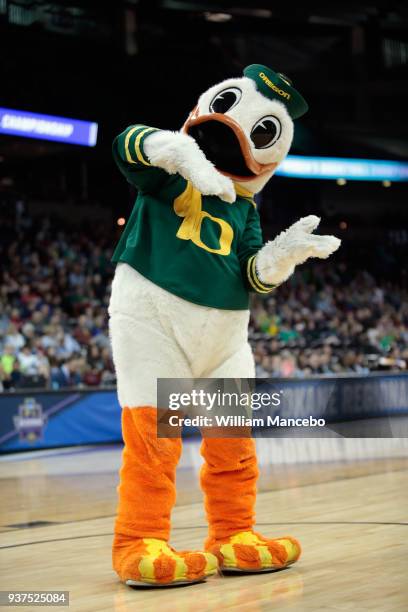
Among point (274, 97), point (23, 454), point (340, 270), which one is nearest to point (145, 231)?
point (274, 97)

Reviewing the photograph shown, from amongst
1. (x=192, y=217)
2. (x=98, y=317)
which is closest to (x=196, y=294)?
(x=192, y=217)

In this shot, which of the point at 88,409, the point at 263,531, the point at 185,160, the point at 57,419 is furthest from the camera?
the point at 88,409

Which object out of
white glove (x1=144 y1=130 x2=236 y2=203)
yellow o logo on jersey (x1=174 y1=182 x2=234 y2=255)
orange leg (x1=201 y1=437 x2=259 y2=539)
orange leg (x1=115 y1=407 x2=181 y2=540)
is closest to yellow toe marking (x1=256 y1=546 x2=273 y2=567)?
orange leg (x1=201 y1=437 x2=259 y2=539)

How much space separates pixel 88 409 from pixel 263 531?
6.58 m

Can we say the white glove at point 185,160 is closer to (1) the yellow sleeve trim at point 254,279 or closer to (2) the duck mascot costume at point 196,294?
(2) the duck mascot costume at point 196,294

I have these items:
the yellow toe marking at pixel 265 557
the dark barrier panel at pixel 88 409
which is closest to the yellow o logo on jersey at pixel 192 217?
the yellow toe marking at pixel 265 557

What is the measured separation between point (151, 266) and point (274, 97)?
945 mm

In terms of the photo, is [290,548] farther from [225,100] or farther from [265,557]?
[225,100]

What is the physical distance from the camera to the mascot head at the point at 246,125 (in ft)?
13.9

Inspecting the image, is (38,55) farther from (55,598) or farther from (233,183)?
(55,598)

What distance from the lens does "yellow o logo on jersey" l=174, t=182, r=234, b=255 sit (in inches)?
161

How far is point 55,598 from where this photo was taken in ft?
11.9

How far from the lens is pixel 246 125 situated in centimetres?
425

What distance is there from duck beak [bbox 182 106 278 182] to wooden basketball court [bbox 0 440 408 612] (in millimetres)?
1733
